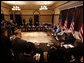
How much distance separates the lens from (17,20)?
11.2 m

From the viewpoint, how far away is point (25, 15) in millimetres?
10992

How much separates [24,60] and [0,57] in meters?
0.44

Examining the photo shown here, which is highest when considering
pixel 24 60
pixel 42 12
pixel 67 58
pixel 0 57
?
pixel 42 12

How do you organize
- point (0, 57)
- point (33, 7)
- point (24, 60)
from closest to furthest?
point (0, 57) < point (24, 60) < point (33, 7)

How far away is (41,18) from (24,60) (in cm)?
1014

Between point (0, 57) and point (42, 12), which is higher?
point (42, 12)

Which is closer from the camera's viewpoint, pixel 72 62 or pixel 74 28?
pixel 72 62

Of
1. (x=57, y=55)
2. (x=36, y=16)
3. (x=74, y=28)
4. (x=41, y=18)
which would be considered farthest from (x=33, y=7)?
(x=57, y=55)

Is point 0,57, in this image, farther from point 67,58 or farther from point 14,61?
point 67,58

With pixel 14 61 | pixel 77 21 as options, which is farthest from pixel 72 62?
pixel 77 21

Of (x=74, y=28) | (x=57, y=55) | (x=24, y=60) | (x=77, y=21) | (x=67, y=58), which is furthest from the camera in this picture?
(x=74, y=28)

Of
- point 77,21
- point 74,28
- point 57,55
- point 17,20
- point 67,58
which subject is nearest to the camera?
point 57,55

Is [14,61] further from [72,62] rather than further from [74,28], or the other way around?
[74,28]

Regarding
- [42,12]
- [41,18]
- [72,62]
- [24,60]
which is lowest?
[72,62]
